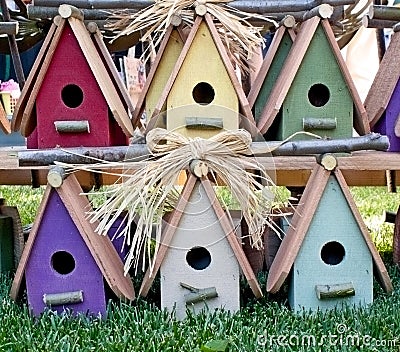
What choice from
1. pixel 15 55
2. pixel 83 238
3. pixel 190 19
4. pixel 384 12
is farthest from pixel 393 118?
pixel 15 55

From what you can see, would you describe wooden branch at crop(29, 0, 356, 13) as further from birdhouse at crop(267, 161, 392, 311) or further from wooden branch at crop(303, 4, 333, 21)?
birdhouse at crop(267, 161, 392, 311)

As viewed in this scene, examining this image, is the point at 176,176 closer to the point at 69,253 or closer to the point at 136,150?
the point at 136,150

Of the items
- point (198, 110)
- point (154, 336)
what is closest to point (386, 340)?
point (154, 336)

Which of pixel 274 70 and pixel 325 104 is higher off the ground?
pixel 274 70

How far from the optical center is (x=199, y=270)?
1.51 m

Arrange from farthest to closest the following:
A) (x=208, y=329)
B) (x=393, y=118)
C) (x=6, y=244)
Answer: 1. (x=6, y=244)
2. (x=393, y=118)
3. (x=208, y=329)

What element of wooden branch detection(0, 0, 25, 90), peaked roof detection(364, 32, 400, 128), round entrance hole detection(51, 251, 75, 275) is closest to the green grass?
round entrance hole detection(51, 251, 75, 275)

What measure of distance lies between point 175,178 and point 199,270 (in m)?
0.23

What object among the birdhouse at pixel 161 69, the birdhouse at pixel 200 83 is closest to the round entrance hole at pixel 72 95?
the birdhouse at pixel 161 69

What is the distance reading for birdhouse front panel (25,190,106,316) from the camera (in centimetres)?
149

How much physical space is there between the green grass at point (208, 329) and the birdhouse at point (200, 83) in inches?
18.2

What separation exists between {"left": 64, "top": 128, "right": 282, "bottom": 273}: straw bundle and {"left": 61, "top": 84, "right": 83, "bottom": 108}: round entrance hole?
35 centimetres

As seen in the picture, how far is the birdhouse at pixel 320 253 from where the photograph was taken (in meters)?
1.51

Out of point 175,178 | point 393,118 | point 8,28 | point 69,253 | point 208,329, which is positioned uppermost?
point 8,28
